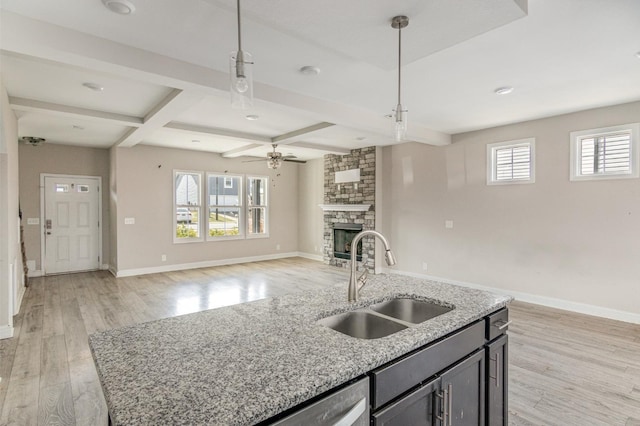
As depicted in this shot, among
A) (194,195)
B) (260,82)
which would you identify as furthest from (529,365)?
(194,195)

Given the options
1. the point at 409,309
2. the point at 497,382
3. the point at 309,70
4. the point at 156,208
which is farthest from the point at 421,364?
the point at 156,208

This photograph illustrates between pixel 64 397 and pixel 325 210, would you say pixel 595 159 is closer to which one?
pixel 325 210

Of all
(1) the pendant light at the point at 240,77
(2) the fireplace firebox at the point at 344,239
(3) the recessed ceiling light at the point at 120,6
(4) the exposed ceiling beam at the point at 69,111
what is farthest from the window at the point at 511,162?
(4) the exposed ceiling beam at the point at 69,111

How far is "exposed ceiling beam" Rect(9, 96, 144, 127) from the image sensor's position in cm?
388

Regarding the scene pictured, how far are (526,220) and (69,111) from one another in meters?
6.37

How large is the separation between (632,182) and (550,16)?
119 inches

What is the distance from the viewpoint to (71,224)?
274 inches

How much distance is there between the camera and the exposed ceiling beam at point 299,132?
505 centimetres

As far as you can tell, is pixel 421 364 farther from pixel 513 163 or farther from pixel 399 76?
pixel 513 163

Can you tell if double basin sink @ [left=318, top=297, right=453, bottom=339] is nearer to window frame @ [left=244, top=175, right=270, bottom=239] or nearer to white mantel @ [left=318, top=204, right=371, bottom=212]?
white mantel @ [left=318, top=204, right=371, bottom=212]

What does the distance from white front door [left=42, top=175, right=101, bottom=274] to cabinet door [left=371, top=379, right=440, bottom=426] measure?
7.89 m

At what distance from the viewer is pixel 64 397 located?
251 centimetres

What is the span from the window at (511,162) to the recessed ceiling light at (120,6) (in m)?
5.06

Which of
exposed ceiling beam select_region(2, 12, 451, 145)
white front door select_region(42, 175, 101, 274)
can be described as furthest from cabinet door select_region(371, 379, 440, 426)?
white front door select_region(42, 175, 101, 274)
